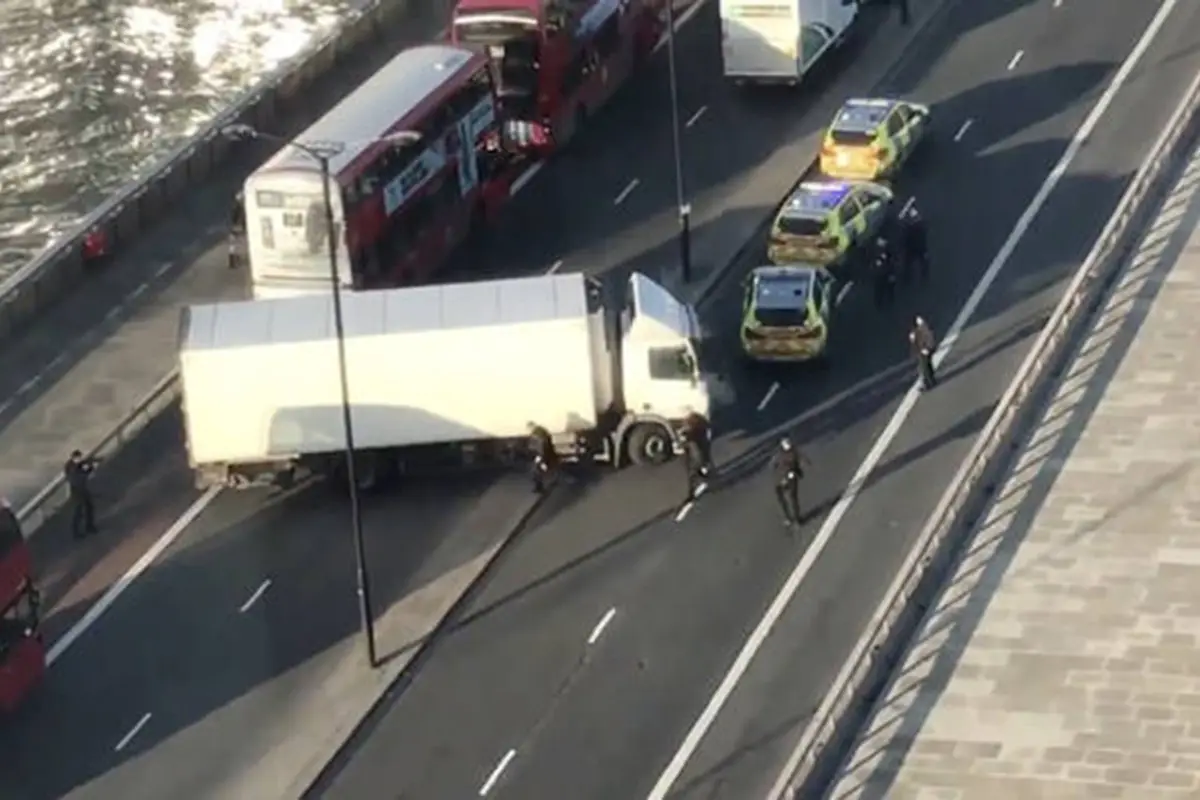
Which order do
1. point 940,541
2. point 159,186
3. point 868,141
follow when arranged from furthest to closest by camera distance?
1. point 159,186
2. point 868,141
3. point 940,541

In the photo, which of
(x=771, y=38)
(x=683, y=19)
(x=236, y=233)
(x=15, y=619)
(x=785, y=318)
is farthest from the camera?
(x=683, y=19)

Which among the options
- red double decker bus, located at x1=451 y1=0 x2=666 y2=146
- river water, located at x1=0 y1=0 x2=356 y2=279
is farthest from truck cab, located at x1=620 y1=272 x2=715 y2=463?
river water, located at x1=0 y1=0 x2=356 y2=279

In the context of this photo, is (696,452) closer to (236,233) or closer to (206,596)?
(206,596)

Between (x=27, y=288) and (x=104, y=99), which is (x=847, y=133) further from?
(x=104, y=99)

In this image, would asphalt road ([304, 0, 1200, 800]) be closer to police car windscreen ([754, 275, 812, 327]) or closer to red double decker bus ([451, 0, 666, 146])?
police car windscreen ([754, 275, 812, 327])

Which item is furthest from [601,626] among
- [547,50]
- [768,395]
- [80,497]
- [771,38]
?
[771,38]

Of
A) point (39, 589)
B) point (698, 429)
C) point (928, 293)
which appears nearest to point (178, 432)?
point (39, 589)
